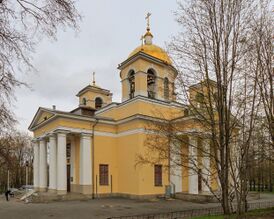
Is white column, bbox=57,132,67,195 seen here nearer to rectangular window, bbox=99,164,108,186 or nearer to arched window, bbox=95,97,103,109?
rectangular window, bbox=99,164,108,186

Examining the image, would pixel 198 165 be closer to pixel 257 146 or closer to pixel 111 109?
pixel 257 146

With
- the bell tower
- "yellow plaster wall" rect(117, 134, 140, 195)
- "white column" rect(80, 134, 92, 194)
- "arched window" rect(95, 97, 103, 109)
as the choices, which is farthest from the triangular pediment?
the bell tower

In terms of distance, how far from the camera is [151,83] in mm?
30844

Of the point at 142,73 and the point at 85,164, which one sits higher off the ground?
the point at 142,73

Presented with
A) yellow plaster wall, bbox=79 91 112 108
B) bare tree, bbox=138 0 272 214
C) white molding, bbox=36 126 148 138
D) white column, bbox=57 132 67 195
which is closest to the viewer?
bare tree, bbox=138 0 272 214

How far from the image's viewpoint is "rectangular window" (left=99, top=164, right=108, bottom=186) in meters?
29.2

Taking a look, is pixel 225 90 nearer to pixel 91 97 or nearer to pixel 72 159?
pixel 72 159

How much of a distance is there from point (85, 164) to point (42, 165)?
6.57 m

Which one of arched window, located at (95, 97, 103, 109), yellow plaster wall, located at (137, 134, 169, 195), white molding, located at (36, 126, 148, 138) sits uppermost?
arched window, located at (95, 97, 103, 109)

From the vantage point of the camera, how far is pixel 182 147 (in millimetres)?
14523

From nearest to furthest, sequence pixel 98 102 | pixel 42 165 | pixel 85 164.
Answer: pixel 85 164
pixel 42 165
pixel 98 102

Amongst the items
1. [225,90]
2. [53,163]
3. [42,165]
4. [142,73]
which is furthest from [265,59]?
[42,165]

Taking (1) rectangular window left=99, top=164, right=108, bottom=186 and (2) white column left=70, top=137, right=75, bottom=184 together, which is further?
(2) white column left=70, top=137, right=75, bottom=184

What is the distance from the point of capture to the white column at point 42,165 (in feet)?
106
